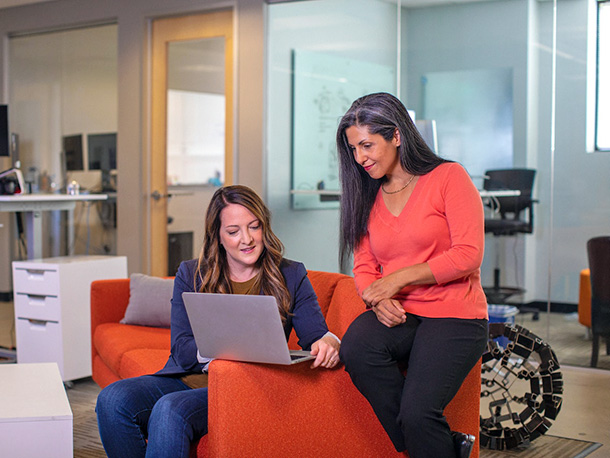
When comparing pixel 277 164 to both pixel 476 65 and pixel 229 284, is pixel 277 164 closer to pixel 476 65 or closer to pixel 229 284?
pixel 476 65

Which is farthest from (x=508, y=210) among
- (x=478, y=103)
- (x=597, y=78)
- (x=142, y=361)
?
(x=142, y=361)

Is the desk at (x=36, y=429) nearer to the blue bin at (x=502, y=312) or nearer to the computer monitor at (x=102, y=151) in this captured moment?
the blue bin at (x=502, y=312)

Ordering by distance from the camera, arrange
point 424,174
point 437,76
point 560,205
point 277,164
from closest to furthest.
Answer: point 424,174 < point 560,205 < point 437,76 < point 277,164

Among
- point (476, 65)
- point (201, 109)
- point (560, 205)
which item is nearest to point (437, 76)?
point (476, 65)

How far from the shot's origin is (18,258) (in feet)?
22.4

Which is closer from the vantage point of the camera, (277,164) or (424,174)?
(424,174)

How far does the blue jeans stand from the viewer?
79.4 inches

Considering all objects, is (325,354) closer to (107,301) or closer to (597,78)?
(107,301)

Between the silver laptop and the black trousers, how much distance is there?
0.52 ft

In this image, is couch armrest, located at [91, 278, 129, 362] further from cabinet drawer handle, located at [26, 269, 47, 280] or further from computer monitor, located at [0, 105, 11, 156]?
computer monitor, located at [0, 105, 11, 156]

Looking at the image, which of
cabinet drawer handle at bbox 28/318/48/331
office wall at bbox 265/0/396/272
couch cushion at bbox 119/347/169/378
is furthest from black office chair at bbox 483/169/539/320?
cabinet drawer handle at bbox 28/318/48/331

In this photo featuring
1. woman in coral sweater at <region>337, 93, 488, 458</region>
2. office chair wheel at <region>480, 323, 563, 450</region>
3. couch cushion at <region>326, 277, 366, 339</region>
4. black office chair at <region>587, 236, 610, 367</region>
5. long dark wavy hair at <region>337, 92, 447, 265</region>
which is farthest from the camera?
black office chair at <region>587, 236, 610, 367</region>

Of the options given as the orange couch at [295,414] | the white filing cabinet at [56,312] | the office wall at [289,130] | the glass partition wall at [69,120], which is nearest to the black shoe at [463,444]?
the orange couch at [295,414]

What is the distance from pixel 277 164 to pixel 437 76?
126 cm
